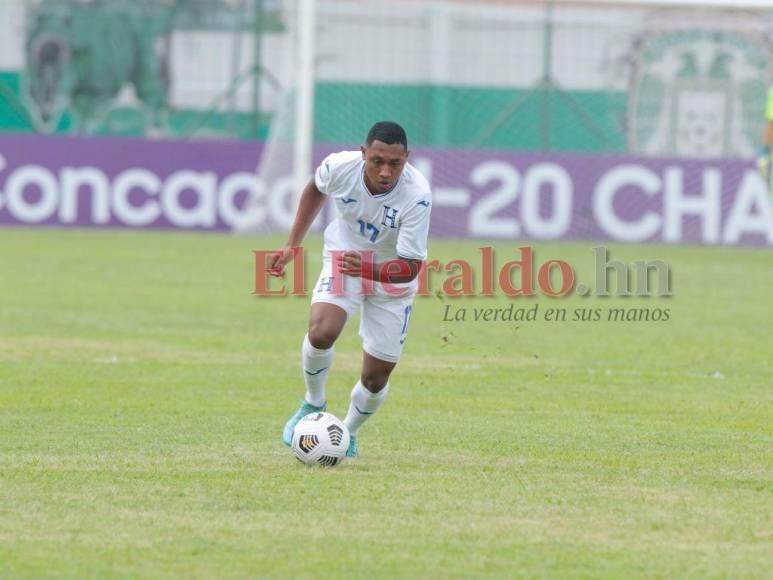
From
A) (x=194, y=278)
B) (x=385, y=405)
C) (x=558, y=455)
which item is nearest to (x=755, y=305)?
(x=194, y=278)

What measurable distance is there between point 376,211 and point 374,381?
3.17ft

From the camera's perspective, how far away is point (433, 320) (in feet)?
55.3

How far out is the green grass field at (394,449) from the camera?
6.54 metres

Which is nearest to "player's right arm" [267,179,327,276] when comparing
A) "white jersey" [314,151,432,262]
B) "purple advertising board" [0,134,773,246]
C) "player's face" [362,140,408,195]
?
"white jersey" [314,151,432,262]

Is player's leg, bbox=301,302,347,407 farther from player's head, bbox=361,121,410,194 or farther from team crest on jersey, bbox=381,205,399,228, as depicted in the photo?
player's head, bbox=361,121,410,194

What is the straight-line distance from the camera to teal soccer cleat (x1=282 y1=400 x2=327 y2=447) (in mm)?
8773

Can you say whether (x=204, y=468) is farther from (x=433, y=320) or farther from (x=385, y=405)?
(x=433, y=320)

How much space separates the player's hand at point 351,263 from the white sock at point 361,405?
0.67 m

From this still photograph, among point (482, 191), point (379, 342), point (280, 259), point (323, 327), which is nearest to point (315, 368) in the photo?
point (323, 327)

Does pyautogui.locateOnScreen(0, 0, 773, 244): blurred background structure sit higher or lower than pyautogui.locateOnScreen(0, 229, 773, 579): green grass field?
higher

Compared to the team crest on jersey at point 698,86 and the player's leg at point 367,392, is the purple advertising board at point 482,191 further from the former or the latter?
the player's leg at point 367,392

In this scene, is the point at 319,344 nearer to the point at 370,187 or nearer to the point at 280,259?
the point at 280,259

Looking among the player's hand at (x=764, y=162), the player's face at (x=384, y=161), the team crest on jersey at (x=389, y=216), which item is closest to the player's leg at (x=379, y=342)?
the team crest on jersey at (x=389, y=216)

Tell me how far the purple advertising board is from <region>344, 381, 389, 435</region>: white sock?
61.2ft
